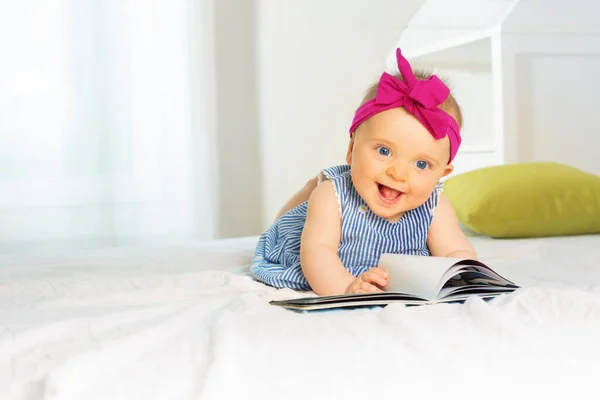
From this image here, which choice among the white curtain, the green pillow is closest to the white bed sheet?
the green pillow

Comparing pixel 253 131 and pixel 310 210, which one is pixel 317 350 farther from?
pixel 253 131

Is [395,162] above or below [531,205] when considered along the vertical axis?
above

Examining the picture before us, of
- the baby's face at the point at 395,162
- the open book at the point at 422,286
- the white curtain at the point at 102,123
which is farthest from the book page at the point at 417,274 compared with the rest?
the white curtain at the point at 102,123

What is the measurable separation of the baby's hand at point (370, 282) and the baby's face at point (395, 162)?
162mm

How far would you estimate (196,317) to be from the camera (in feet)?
3.84

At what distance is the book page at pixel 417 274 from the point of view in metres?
1.23

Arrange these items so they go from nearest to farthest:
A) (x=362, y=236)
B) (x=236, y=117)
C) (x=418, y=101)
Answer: (x=418, y=101) < (x=362, y=236) < (x=236, y=117)

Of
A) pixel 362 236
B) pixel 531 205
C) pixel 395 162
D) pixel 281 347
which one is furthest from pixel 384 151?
pixel 531 205

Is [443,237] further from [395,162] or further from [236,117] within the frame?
[236,117]

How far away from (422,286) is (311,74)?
7.98 feet

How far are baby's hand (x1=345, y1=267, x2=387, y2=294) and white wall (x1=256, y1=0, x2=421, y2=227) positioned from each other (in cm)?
227

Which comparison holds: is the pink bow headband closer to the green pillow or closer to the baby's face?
the baby's face

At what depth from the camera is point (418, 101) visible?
140 centimetres

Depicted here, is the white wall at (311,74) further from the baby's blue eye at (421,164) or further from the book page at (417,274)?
the book page at (417,274)
